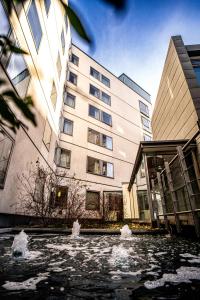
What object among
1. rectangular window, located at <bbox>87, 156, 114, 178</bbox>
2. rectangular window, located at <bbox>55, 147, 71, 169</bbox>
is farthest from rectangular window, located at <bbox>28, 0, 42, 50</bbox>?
rectangular window, located at <bbox>87, 156, 114, 178</bbox>

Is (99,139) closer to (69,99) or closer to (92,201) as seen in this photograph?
(69,99)

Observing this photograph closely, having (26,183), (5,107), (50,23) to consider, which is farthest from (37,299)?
(50,23)

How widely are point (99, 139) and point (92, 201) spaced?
533 cm

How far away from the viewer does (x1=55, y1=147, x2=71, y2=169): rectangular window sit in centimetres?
1262

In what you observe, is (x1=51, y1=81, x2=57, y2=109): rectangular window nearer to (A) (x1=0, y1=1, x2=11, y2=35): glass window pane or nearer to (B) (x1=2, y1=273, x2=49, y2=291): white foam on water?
(A) (x1=0, y1=1, x2=11, y2=35): glass window pane

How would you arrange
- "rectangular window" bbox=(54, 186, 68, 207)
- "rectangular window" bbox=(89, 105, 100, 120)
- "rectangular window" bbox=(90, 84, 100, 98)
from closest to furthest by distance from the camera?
"rectangular window" bbox=(54, 186, 68, 207)
"rectangular window" bbox=(89, 105, 100, 120)
"rectangular window" bbox=(90, 84, 100, 98)

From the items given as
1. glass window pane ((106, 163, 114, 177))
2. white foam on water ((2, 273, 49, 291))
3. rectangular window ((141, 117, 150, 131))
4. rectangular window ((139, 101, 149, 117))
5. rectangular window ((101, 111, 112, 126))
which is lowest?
white foam on water ((2, 273, 49, 291))

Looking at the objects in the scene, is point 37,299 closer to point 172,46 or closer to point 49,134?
point 172,46

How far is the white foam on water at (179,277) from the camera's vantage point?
4.43 feet

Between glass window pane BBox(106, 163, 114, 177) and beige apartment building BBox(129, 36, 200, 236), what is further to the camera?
glass window pane BBox(106, 163, 114, 177)

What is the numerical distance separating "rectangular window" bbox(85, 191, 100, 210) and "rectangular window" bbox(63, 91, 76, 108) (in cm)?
726

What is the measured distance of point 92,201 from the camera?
1301cm

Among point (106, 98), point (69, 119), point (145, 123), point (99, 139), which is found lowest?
point (99, 139)

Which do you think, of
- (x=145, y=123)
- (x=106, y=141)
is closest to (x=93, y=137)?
(x=106, y=141)
